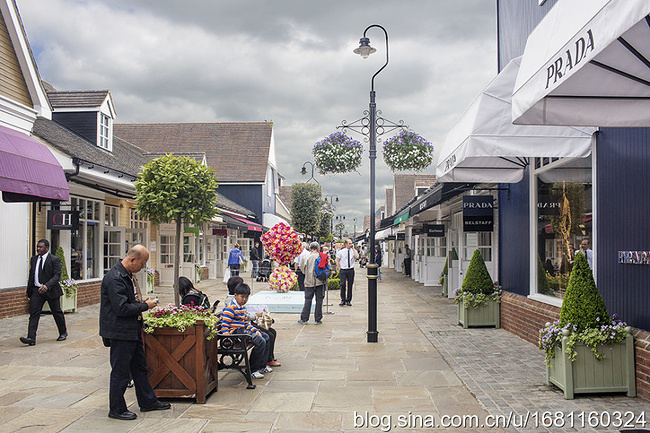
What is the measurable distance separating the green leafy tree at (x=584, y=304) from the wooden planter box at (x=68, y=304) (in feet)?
35.6

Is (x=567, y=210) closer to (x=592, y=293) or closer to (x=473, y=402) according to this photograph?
(x=592, y=293)

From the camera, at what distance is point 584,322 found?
5.93 meters

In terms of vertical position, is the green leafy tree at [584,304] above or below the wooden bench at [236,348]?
above

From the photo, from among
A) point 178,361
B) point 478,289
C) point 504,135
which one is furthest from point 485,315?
point 178,361

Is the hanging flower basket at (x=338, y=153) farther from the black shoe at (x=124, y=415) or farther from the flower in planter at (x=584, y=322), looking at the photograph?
the black shoe at (x=124, y=415)

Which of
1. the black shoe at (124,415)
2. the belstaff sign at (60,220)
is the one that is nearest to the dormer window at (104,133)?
the belstaff sign at (60,220)

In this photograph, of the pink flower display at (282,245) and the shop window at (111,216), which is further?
the shop window at (111,216)

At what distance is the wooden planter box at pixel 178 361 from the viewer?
5.61 metres

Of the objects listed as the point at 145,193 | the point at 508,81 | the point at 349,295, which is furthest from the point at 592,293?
the point at 349,295

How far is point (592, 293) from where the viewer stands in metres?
A: 5.97

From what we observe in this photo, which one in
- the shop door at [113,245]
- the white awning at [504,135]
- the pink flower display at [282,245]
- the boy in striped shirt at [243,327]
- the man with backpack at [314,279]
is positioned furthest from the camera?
the shop door at [113,245]

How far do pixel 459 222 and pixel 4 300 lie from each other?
12401 millimetres

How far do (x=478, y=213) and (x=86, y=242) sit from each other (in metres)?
10.2

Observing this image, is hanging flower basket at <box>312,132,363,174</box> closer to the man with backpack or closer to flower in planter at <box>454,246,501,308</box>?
the man with backpack
